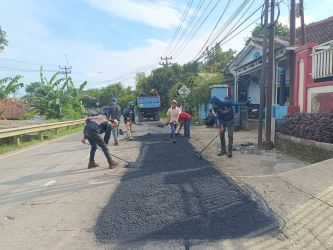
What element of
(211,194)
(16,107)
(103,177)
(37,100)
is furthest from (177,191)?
(16,107)

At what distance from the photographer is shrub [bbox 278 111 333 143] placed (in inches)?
357

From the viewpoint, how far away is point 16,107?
45.0 metres

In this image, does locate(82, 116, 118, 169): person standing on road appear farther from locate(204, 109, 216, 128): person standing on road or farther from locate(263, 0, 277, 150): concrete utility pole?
locate(204, 109, 216, 128): person standing on road

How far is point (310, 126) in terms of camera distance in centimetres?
988

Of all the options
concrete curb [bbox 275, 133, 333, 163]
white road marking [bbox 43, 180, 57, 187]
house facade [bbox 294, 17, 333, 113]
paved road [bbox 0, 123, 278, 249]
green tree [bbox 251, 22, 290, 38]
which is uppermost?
green tree [bbox 251, 22, 290, 38]

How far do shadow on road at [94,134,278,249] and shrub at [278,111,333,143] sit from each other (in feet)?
9.18

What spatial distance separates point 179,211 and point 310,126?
5651 millimetres

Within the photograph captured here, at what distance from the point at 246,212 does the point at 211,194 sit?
3.59ft

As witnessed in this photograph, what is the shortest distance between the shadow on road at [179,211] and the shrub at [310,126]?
2.80m

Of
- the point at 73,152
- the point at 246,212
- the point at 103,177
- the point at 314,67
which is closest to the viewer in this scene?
the point at 246,212

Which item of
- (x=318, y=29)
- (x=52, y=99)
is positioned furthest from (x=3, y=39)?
(x=318, y=29)

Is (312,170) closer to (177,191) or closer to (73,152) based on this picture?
(177,191)

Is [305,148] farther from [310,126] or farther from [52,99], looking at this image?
[52,99]

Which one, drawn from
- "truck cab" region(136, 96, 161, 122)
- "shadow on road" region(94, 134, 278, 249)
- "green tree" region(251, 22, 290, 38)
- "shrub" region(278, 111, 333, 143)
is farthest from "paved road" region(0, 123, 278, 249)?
"green tree" region(251, 22, 290, 38)
